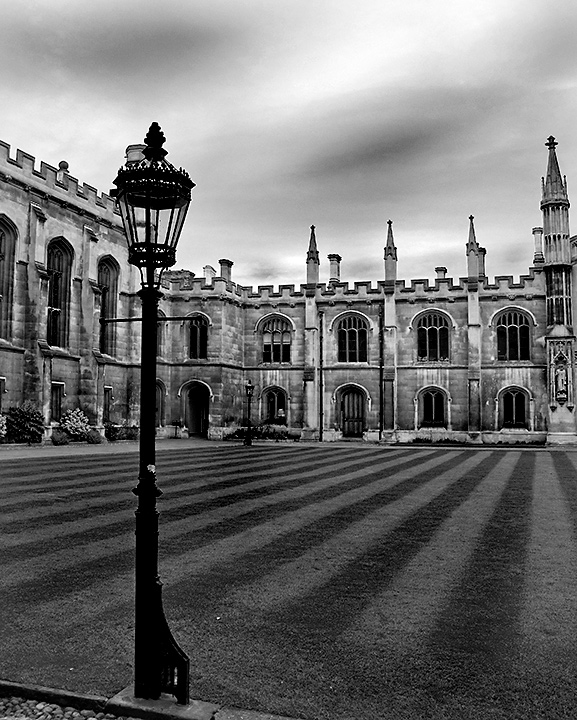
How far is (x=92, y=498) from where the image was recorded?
11398 mm

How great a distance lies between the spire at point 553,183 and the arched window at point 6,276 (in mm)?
29231

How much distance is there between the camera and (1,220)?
27844mm

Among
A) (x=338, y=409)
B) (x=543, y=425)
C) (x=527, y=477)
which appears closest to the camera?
(x=527, y=477)

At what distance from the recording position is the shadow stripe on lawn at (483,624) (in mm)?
4352

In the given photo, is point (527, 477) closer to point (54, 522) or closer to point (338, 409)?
Answer: point (54, 522)

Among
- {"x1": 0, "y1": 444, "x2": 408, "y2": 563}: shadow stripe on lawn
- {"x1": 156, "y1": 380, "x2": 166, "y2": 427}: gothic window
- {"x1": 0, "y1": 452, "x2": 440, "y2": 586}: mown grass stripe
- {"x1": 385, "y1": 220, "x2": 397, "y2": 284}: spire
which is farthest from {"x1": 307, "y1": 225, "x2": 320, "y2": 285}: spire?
{"x1": 0, "y1": 452, "x2": 440, "y2": 586}: mown grass stripe

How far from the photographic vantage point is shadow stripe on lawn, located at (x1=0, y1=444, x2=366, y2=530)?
936 cm

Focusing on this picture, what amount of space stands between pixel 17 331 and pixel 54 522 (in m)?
21.3

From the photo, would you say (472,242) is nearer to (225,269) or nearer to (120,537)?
(225,269)

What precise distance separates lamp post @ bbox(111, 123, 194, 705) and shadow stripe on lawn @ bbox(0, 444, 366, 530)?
534cm

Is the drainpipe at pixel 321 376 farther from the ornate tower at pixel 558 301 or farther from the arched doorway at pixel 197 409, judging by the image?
the ornate tower at pixel 558 301

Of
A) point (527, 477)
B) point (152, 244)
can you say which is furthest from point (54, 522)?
point (527, 477)

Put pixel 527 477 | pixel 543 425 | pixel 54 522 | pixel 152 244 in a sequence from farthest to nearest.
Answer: pixel 543 425 → pixel 527 477 → pixel 54 522 → pixel 152 244

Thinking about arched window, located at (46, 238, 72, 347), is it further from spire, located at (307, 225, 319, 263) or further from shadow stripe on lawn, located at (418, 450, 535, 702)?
shadow stripe on lawn, located at (418, 450, 535, 702)
